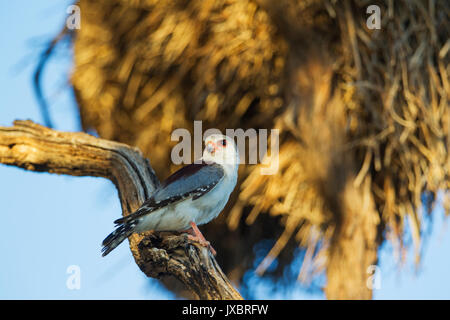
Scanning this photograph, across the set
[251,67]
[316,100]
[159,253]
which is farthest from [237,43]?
[159,253]

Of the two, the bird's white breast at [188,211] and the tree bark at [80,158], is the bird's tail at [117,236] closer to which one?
the bird's white breast at [188,211]

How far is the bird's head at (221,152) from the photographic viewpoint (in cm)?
193

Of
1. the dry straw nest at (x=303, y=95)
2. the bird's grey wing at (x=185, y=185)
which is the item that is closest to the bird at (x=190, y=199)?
the bird's grey wing at (x=185, y=185)

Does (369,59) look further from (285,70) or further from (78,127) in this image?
(78,127)

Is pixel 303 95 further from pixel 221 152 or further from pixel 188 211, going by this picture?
pixel 188 211

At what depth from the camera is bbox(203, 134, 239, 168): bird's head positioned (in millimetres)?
1932

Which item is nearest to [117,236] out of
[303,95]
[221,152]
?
[221,152]

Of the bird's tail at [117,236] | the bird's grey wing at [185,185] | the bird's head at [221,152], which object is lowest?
the bird's tail at [117,236]

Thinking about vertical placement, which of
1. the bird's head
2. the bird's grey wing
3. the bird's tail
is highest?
the bird's head

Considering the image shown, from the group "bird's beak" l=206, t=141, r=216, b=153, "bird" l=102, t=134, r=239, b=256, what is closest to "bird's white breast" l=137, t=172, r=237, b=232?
"bird" l=102, t=134, r=239, b=256

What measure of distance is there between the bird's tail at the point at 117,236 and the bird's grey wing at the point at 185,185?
43 millimetres

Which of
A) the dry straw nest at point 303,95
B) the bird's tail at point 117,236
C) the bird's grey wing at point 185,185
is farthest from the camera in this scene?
the dry straw nest at point 303,95

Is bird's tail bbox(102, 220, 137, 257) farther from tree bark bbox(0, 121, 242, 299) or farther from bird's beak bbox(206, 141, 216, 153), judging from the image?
bird's beak bbox(206, 141, 216, 153)

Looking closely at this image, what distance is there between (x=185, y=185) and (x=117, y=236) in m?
0.30
